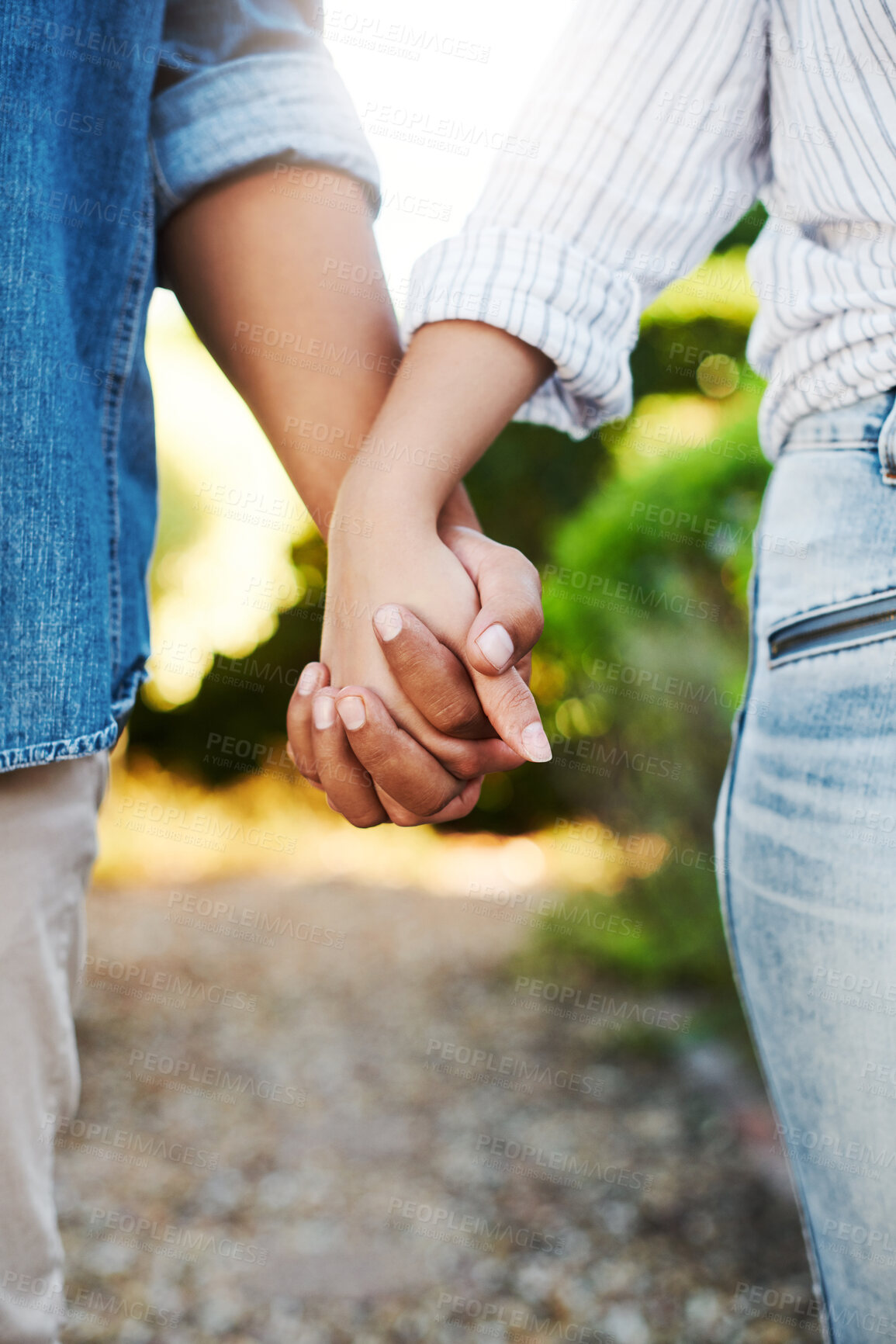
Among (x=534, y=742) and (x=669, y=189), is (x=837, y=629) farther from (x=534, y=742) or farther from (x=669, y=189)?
(x=669, y=189)

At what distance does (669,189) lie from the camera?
3.84 ft

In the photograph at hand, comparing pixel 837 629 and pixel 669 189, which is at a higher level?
pixel 669 189

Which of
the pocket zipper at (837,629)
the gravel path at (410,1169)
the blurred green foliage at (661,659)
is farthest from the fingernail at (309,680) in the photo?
the blurred green foliage at (661,659)

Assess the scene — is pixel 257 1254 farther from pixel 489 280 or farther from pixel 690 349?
pixel 690 349

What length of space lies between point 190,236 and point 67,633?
59cm

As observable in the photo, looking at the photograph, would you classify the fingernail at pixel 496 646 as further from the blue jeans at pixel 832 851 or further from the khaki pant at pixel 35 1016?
the khaki pant at pixel 35 1016

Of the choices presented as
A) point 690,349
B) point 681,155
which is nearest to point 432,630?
point 681,155

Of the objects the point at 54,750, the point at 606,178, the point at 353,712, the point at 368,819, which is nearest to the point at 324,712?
the point at 353,712

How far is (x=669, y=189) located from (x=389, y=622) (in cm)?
59

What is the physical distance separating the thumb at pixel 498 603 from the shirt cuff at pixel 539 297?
8.6 inches

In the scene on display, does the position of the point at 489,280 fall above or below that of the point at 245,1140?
above

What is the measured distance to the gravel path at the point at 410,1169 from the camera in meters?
2.70

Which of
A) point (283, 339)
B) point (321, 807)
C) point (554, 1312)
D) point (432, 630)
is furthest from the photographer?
point (321, 807)

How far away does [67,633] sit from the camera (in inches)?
39.7
